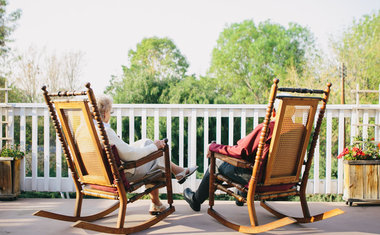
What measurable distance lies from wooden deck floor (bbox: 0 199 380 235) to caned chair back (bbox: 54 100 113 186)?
40cm

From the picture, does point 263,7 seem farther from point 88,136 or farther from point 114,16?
point 88,136

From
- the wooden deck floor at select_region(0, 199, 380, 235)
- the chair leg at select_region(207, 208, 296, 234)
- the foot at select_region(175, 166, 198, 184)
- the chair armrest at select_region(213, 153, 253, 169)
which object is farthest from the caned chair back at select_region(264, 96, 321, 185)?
the foot at select_region(175, 166, 198, 184)

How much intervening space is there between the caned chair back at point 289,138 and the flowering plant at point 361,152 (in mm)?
1113

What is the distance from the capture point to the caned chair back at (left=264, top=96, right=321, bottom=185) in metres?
2.32

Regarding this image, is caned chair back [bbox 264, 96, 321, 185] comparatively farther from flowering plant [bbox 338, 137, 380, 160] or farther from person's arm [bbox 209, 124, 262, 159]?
flowering plant [bbox 338, 137, 380, 160]

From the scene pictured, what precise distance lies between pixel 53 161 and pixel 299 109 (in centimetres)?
758

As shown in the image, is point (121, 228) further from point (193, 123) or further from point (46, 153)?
point (46, 153)

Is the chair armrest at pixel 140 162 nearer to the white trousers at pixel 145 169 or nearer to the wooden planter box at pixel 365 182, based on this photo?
the white trousers at pixel 145 169

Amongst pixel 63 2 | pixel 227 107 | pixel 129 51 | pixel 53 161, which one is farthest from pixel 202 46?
pixel 227 107

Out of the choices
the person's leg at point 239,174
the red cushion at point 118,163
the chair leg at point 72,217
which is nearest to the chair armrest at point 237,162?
the person's leg at point 239,174

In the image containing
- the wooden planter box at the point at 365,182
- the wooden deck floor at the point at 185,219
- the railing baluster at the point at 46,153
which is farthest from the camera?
the railing baluster at the point at 46,153

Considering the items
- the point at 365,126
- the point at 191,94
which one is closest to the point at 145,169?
the point at 365,126

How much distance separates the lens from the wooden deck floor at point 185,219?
99.3 inches

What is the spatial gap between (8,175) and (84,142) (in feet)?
5.00
